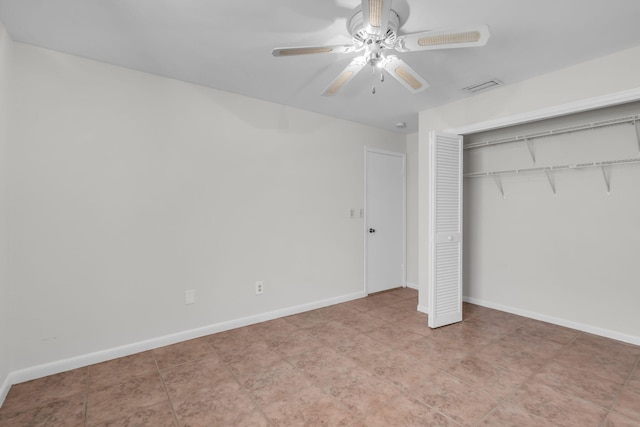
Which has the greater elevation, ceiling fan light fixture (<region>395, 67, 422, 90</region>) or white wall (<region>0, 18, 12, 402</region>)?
ceiling fan light fixture (<region>395, 67, 422, 90</region>)

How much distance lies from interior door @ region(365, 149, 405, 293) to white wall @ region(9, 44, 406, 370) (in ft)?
2.47

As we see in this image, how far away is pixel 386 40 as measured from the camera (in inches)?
72.0

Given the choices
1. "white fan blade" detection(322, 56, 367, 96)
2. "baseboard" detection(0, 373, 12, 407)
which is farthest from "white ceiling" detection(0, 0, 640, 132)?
"baseboard" detection(0, 373, 12, 407)

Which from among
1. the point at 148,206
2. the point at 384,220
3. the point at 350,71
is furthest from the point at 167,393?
the point at 384,220

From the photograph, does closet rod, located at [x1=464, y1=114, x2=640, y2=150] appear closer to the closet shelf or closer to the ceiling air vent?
the closet shelf

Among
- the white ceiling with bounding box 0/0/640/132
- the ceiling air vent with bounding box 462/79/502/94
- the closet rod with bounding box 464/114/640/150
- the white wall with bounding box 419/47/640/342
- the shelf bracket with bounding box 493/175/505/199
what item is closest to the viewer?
the white ceiling with bounding box 0/0/640/132

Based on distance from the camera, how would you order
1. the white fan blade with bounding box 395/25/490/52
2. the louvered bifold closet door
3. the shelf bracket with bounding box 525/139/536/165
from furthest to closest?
the shelf bracket with bounding box 525/139/536/165 → the louvered bifold closet door → the white fan blade with bounding box 395/25/490/52

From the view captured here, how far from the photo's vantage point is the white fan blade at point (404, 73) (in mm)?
1904

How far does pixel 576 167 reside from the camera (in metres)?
2.99

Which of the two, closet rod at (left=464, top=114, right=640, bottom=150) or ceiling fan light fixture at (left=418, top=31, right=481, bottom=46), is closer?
ceiling fan light fixture at (left=418, top=31, right=481, bottom=46)

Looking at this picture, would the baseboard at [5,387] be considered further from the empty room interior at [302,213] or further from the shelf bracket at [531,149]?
the shelf bracket at [531,149]

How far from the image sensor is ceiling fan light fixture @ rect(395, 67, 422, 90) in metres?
1.99

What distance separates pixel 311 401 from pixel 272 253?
5.57ft

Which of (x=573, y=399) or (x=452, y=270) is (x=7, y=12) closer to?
(x=452, y=270)
